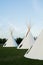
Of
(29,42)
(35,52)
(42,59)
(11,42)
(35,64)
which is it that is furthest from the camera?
(11,42)

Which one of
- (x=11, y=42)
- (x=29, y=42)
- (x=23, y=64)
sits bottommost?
(x=11, y=42)

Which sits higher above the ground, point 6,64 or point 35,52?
point 6,64

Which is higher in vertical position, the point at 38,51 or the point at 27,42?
the point at 38,51

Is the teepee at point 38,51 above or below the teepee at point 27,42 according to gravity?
above

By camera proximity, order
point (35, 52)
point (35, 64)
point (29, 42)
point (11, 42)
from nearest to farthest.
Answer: point (35, 64), point (35, 52), point (29, 42), point (11, 42)

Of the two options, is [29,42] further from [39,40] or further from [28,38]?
[39,40]

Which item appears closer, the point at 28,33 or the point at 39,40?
the point at 39,40

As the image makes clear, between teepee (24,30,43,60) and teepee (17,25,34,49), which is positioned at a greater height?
teepee (24,30,43,60)

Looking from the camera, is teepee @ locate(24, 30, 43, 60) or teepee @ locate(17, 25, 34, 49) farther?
teepee @ locate(17, 25, 34, 49)

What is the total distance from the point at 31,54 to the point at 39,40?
58.1 inches

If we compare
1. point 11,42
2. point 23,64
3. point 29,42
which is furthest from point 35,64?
point 11,42

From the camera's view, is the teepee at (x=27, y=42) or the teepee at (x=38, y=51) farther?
the teepee at (x=27, y=42)

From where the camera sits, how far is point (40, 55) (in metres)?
16.1

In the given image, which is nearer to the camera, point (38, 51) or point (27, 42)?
point (38, 51)
